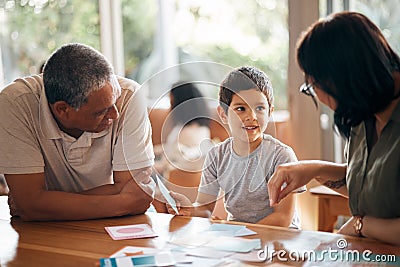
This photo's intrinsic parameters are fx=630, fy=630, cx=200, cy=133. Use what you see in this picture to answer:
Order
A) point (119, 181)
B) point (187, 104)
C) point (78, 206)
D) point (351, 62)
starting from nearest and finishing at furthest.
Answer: point (351, 62), point (78, 206), point (119, 181), point (187, 104)

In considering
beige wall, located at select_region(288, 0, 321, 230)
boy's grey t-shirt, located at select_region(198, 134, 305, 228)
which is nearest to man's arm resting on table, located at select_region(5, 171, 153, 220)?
boy's grey t-shirt, located at select_region(198, 134, 305, 228)

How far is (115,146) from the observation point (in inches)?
86.1

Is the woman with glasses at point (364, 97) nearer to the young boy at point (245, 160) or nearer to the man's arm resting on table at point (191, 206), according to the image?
the young boy at point (245, 160)

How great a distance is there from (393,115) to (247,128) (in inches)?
23.8

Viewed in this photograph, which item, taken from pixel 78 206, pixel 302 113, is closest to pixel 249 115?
pixel 78 206

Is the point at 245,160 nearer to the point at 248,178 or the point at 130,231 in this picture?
the point at 248,178

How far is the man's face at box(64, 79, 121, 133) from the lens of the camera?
82.0 inches

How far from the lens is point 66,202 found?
6.81 ft

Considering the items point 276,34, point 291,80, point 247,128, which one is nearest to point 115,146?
point 247,128

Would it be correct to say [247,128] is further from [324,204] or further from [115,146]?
[324,204]

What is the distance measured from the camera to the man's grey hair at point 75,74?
2070 mm

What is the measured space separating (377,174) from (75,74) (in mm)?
1014

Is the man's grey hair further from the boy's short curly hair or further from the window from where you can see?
the window

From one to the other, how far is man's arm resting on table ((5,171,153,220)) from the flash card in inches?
4.8
